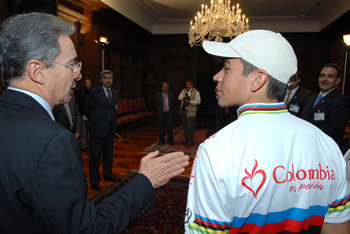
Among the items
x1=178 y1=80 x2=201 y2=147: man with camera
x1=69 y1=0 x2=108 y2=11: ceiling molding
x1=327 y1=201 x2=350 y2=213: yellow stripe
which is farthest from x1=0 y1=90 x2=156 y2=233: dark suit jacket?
x1=69 y1=0 x2=108 y2=11: ceiling molding

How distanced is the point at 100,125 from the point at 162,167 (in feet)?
8.48

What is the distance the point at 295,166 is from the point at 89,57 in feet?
22.8

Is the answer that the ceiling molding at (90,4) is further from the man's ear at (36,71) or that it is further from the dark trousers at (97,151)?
the man's ear at (36,71)

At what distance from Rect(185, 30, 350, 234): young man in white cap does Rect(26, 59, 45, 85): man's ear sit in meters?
0.71

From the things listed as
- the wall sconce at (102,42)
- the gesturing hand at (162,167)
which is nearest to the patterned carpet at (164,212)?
the gesturing hand at (162,167)

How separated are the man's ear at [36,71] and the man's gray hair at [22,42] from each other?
0.04 feet

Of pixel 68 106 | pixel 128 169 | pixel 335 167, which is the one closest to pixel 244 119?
pixel 335 167

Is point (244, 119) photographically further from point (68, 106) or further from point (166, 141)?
point (166, 141)

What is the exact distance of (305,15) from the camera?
8.71 m

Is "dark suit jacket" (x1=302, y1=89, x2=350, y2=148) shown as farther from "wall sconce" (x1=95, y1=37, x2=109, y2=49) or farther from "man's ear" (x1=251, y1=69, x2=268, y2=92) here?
"wall sconce" (x1=95, y1=37, x2=109, y2=49)

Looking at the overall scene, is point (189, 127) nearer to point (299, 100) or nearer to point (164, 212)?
point (299, 100)

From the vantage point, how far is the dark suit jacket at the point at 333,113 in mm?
2717

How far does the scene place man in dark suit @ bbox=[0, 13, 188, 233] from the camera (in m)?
0.71

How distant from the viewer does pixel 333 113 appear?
278cm
